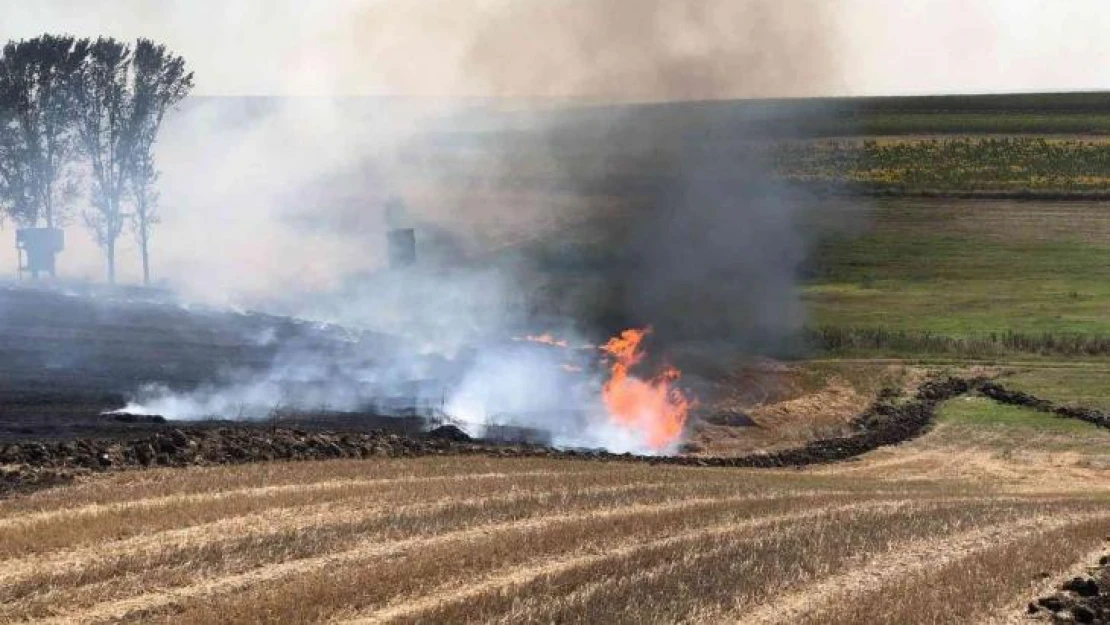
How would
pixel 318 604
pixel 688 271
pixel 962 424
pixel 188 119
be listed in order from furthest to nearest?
pixel 188 119
pixel 688 271
pixel 962 424
pixel 318 604

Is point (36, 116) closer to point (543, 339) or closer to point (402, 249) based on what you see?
point (402, 249)

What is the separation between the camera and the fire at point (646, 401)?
40.6 meters

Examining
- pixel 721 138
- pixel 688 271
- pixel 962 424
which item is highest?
pixel 721 138

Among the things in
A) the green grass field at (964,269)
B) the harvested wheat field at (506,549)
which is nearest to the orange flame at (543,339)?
the green grass field at (964,269)

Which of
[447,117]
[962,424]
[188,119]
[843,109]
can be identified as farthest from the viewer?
[843,109]

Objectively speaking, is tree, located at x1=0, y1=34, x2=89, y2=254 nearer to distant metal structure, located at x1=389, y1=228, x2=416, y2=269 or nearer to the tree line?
the tree line

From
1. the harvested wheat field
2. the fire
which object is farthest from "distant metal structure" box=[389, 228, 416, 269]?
the harvested wheat field

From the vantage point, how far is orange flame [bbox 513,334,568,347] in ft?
158

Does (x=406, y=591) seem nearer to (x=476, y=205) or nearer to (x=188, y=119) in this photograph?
(x=476, y=205)

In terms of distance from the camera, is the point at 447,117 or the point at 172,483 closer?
the point at 172,483

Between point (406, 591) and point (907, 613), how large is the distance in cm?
658

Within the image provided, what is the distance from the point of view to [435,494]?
24.1 m

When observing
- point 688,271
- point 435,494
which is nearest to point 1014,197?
point 688,271

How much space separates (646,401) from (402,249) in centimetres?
2824
